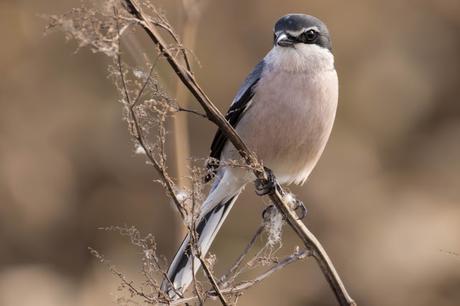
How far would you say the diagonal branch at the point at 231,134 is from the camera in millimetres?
1993

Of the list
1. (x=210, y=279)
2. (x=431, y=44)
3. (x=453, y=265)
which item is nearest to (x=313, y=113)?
(x=210, y=279)

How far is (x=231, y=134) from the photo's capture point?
2246mm

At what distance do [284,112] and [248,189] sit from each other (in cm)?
242

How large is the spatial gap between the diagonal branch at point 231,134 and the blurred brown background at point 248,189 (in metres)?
3.67

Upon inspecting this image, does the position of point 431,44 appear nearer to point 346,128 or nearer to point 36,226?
point 346,128

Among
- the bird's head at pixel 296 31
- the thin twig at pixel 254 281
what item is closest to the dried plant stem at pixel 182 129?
the bird's head at pixel 296 31

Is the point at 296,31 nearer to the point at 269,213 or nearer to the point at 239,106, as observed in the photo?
the point at 239,106

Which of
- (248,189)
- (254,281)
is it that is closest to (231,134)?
(254,281)

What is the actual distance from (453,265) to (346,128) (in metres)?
1.45

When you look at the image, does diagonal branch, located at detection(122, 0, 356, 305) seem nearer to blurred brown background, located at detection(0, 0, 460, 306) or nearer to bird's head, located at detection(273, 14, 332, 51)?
bird's head, located at detection(273, 14, 332, 51)

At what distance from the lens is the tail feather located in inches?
113

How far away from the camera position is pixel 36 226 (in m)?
6.54

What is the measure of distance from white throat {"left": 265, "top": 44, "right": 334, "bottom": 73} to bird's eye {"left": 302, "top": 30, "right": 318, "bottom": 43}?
1.2 inches

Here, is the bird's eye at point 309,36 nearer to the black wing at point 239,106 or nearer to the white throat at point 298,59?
the white throat at point 298,59
